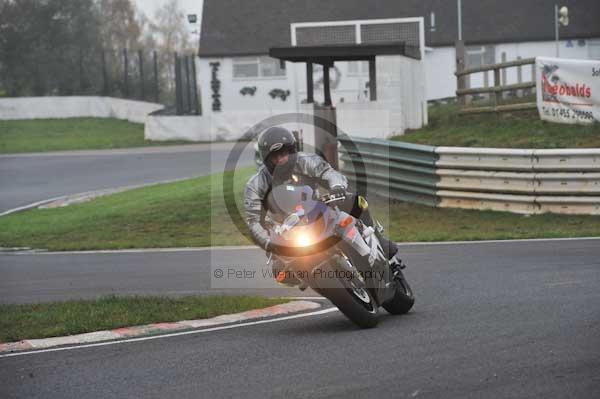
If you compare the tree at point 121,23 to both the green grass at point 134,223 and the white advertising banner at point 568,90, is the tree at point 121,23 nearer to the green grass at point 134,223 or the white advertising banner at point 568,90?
the green grass at point 134,223

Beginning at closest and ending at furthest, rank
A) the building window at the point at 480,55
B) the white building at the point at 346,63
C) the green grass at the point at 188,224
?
the green grass at the point at 188,224
the white building at the point at 346,63
the building window at the point at 480,55

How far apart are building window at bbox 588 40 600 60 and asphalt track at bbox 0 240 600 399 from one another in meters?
37.2

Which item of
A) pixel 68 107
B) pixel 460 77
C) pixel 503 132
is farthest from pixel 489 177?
pixel 68 107

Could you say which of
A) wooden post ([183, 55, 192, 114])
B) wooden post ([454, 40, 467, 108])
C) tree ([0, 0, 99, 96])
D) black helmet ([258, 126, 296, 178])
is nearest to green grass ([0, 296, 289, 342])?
black helmet ([258, 126, 296, 178])

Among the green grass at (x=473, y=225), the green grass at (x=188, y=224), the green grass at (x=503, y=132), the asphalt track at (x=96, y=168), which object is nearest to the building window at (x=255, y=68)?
the asphalt track at (x=96, y=168)

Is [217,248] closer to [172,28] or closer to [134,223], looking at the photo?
[134,223]

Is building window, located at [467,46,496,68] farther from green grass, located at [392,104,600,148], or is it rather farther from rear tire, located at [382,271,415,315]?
rear tire, located at [382,271,415,315]

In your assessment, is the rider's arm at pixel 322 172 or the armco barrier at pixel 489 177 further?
the armco barrier at pixel 489 177

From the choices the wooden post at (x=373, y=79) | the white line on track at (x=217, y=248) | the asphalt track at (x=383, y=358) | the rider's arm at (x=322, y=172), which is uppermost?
the wooden post at (x=373, y=79)

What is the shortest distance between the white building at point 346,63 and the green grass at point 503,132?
1848 cm

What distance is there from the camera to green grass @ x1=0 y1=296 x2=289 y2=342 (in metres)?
9.28

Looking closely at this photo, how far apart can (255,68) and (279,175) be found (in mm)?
42198

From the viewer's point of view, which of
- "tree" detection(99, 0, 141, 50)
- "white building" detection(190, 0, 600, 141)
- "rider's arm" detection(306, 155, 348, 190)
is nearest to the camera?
"rider's arm" detection(306, 155, 348, 190)

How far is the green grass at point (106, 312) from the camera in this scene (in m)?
9.28
